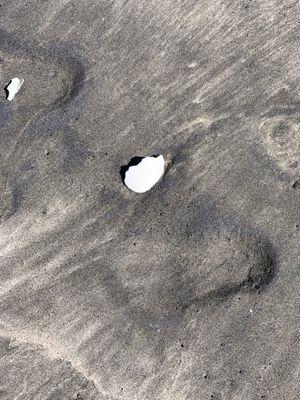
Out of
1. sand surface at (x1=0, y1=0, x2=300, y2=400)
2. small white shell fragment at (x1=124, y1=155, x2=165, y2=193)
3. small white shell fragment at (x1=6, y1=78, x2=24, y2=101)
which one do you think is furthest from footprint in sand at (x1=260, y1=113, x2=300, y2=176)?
small white shell fragment at (x1=6, y1=78, x2=24, y2=101)

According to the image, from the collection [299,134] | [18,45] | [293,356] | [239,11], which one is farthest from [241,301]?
[18,45]

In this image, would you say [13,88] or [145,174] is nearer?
[145,174]

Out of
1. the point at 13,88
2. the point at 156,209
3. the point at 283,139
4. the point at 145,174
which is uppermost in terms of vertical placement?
the point at 13,88

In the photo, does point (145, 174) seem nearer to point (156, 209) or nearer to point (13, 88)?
point (156, 209)

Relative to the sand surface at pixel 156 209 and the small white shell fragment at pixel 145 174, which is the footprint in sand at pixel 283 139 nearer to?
the sand surface at pixel 156 209

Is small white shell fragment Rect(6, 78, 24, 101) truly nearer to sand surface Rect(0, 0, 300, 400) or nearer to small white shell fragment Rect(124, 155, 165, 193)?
sand surface Rect(0, 0, 300, 400)

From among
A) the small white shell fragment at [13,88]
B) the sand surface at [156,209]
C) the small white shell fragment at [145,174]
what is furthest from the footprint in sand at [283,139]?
the small white shell fragment at [13,88]

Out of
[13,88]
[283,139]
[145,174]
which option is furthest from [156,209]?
[13,88]

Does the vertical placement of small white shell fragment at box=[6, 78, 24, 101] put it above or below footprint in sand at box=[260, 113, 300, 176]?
above
